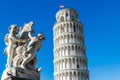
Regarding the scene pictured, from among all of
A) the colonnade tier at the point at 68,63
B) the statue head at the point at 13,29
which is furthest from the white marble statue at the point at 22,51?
the colonnade tier at the point at 68,63

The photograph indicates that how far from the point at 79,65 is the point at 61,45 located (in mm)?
5997

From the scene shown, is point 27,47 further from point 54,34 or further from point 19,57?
point 54,34

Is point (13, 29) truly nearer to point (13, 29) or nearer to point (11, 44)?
point (13, 29)

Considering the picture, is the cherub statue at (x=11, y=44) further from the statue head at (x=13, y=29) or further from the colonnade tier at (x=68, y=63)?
the colonnade tier at (x=68, y=63)

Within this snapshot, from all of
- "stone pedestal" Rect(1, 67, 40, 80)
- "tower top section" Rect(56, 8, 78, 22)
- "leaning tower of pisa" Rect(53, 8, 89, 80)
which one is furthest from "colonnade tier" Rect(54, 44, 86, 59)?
"stone pedestal" Rect(1, 67, 40, 80)

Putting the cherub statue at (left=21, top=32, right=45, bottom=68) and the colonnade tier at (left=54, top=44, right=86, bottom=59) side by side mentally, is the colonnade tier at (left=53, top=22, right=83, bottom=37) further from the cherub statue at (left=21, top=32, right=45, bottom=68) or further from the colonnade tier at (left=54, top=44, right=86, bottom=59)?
the cherub statue at (left=21, top=32, right=45, bottom=68)

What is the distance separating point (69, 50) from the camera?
185 feet

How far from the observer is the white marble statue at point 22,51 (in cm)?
594

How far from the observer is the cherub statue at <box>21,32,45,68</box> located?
6193 millimetres

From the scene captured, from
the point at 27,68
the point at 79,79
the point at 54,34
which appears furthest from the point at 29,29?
the point at 54,34

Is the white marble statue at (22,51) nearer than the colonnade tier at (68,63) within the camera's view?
Yes

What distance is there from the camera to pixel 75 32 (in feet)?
193

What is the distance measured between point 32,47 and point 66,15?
5643 cm

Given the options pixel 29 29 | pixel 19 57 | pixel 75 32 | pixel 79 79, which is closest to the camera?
pixel 19 57
